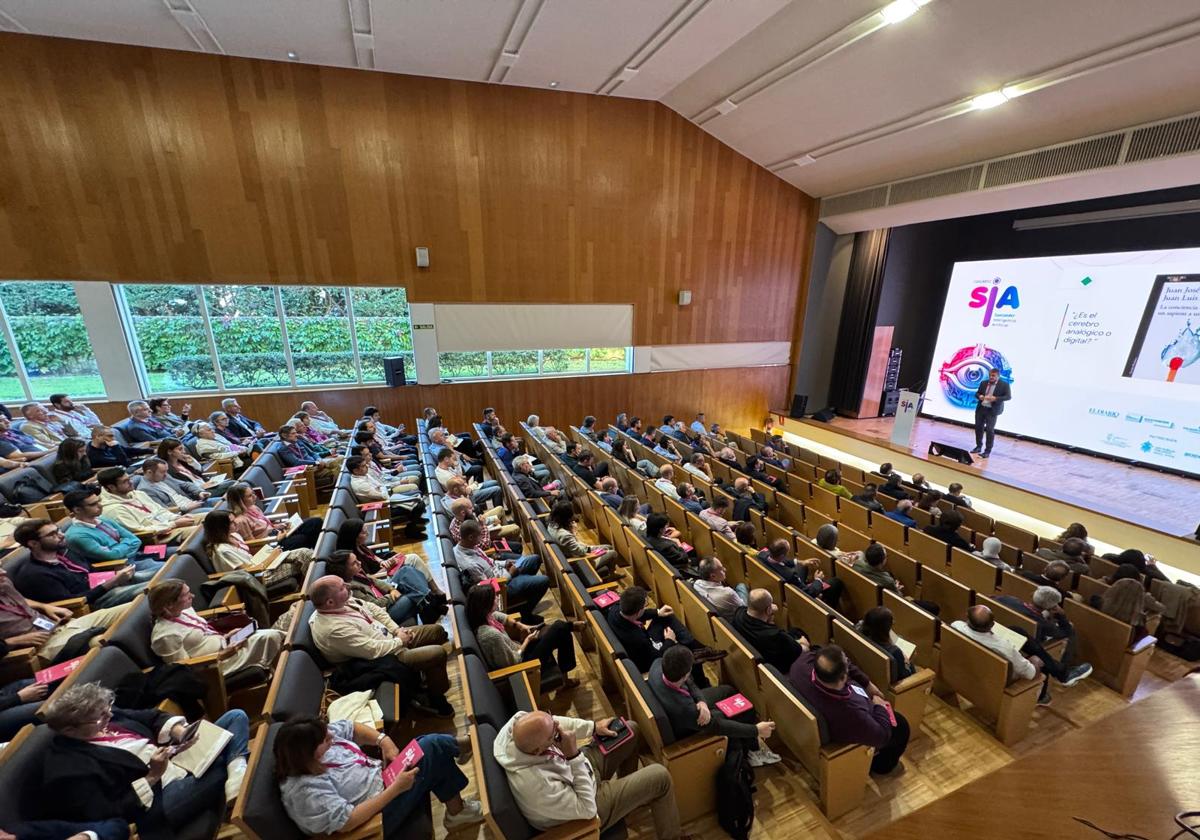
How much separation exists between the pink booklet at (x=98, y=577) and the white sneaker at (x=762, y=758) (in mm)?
3931

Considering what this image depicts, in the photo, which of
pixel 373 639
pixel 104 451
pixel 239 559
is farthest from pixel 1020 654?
pixel 104 451

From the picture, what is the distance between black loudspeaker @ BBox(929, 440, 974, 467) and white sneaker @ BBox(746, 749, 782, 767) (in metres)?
6.49

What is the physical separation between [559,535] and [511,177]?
5.91 m

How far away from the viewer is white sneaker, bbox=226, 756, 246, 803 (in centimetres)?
179

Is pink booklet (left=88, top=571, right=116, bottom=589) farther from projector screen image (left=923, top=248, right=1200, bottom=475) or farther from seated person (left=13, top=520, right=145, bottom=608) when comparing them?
projector screen image (left=923, top=248, right=1200, bottom=475)

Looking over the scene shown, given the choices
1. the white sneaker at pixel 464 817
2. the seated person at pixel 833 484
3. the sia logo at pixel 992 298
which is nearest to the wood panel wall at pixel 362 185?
the sia logo at pixel 992 298

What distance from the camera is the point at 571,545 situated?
11.5 ft

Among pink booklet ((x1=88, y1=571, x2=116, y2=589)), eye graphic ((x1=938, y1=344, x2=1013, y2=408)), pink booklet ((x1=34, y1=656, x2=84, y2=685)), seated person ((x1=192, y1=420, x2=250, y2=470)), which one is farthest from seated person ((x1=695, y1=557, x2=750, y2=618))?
eye graphic ((x1=938, y1=344, x2=1013, y2=408))

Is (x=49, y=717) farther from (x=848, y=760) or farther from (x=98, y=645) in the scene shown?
(x=848, y=760)

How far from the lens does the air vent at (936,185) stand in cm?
659

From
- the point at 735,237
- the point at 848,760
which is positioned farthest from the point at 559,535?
the point at 735,237

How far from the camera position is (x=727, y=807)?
2.09 metres

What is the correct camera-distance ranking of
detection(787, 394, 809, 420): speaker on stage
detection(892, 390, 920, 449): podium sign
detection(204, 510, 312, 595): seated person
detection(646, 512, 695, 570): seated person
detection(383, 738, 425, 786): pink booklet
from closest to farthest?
detection(383, 738, 425, 786): pink booklet → detection(204, 510, 312, 595): seated person → detection(646, 512, 695, 570): seated person → detection(892, 390, 920, 449): podium sign → detection(787, 394, 809, 420): speaker on stage

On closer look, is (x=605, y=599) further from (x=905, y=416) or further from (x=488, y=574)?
(x=905, y=416)
